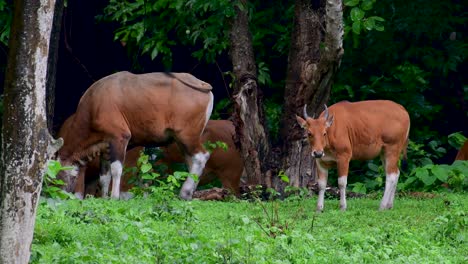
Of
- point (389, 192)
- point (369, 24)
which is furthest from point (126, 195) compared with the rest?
point (369, 24)

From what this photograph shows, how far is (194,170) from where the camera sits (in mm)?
14508

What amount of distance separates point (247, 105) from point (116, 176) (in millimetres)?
1838

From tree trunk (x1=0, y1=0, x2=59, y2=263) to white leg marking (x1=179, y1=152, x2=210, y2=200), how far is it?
701cm

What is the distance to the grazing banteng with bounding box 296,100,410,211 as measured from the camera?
12.7 m

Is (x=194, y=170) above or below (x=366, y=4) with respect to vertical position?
below

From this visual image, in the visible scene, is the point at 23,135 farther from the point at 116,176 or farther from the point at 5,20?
the point at 5,20

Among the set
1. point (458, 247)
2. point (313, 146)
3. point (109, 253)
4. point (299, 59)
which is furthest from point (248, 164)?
point (109, 253)

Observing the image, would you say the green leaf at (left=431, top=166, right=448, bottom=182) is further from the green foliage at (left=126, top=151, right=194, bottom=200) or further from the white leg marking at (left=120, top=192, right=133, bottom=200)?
the white leg marking at (left=120, top=192, right=133, bottom=200)

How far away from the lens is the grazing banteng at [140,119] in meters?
14.4

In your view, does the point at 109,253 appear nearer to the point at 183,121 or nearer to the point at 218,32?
the point at 183,121

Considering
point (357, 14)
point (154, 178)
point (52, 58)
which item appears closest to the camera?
point (154, 178)

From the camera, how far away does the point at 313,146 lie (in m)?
12.4

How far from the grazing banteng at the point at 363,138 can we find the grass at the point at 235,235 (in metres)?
0.50

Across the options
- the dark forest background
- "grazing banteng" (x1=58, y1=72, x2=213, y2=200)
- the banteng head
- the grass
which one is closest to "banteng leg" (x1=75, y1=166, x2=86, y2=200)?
"grazing banteng" (x1=58, y1=72, x2=213, y2=200)
